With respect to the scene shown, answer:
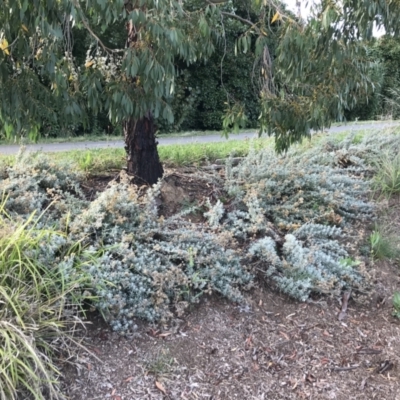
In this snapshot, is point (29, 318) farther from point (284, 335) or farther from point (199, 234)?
point (284, 335)

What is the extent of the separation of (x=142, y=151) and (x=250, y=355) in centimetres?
218

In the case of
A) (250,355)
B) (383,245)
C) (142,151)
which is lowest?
(250,355)

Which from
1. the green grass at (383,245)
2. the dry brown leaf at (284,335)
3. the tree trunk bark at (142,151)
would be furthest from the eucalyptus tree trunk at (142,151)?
the green grass at (383,245)

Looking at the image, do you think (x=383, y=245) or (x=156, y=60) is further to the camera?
(x=383, y=245)

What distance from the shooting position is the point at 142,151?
4496 mm

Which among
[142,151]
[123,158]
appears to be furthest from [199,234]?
[123,158]

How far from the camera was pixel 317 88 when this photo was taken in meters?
3.44

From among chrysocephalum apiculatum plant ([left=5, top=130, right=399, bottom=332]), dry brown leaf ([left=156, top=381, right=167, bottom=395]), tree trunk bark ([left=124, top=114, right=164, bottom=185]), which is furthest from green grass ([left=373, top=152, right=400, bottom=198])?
dry brown leaf ([left=156, top=381, right=167, bottom=395])

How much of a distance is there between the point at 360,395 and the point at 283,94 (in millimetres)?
2118

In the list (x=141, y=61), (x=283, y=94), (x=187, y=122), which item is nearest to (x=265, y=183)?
(x=283, y=94)

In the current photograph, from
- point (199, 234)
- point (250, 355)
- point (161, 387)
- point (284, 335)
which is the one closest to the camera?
point (161, 387)

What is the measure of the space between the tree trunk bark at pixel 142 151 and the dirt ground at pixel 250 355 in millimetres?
1497

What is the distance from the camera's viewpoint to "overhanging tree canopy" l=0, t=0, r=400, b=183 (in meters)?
2.62

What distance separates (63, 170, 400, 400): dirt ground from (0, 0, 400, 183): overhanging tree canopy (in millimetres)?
1371
